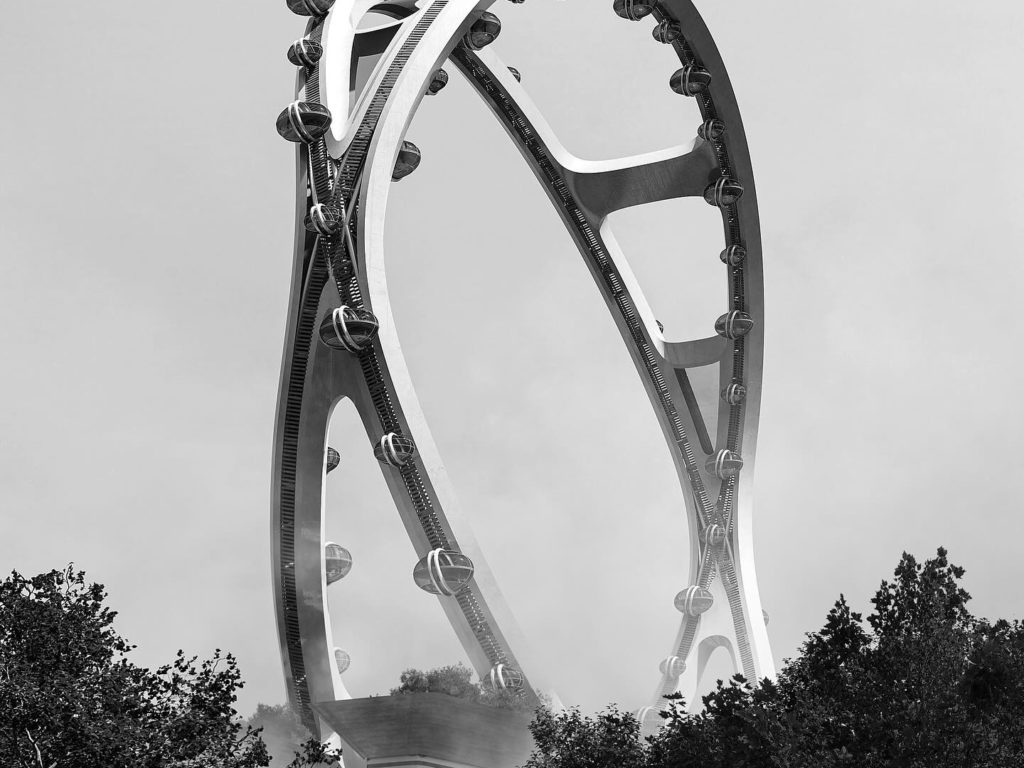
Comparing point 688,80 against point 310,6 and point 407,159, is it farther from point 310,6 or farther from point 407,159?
point 310,6

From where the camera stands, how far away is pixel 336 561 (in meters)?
26.8

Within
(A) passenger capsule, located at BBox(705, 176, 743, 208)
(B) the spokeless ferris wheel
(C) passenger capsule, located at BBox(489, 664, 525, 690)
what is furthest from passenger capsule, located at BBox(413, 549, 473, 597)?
(A) passenger capsule, located at BBox(705, 176, 743, 208)

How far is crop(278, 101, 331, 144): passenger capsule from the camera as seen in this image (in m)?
25.4

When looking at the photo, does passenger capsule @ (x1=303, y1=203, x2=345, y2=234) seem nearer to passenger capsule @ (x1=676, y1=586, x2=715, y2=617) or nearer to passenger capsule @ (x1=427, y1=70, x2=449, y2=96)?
passenger capsule @ (x1=427, y1=70, x2=449, y2=96)

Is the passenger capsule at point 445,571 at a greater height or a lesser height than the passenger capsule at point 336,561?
lesser

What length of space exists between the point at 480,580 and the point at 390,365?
4.36 meters

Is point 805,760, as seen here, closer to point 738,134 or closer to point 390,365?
point 390,365

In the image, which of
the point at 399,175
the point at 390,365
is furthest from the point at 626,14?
the point at 390,365

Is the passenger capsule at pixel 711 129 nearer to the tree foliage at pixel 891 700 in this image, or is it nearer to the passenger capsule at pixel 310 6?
the passenger capsule at pixel 310 6

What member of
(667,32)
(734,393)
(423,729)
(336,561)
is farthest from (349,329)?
(734,393)

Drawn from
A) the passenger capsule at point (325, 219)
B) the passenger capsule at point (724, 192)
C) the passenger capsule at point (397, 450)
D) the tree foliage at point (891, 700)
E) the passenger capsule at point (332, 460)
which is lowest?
the tree foliage at point (891, 700)

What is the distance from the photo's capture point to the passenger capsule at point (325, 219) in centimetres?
2488

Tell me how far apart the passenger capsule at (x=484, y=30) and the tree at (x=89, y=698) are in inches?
632

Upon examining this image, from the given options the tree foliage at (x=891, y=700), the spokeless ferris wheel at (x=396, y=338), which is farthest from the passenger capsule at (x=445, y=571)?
the tree foliage at (x=891, y=700)
